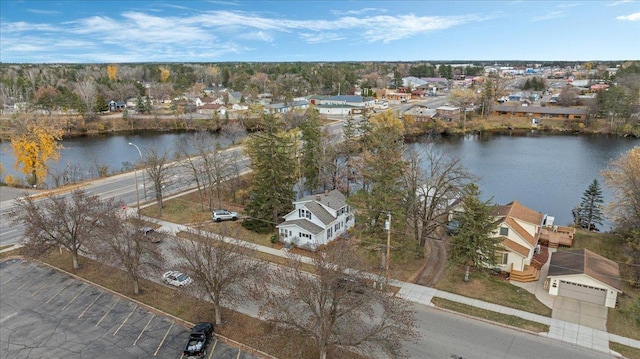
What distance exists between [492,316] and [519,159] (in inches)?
2115

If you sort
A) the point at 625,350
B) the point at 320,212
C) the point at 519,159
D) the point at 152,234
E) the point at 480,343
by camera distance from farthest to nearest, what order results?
the point at 519,159 < the point at 152,234 < the point at 320,212 < the point at 480,343 < the point at 625,350

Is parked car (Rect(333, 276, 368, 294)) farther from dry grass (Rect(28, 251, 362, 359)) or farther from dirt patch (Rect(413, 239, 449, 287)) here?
dirt patch (Rect(413, 239, 449, 287))

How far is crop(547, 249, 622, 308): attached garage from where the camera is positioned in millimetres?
24484

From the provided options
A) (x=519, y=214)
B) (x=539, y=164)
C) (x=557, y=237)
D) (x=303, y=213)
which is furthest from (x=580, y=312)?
(x=539, y=164)

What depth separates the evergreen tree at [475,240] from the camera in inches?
1030

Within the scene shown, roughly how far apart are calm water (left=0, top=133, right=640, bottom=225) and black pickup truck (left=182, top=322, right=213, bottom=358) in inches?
1396

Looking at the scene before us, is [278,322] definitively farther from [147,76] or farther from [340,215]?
[147,76]

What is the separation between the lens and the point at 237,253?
2220cm

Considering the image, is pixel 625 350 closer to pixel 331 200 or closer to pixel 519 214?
pixel 519 214

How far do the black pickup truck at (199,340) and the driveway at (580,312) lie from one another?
748 inches

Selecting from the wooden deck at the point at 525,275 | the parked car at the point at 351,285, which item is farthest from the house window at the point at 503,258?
the parked car at the point at 351,285

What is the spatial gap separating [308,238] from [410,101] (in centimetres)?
11464

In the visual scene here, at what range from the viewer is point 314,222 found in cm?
3328

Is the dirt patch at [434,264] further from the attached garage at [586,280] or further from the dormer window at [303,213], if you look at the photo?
the dormer window at [303,213]
